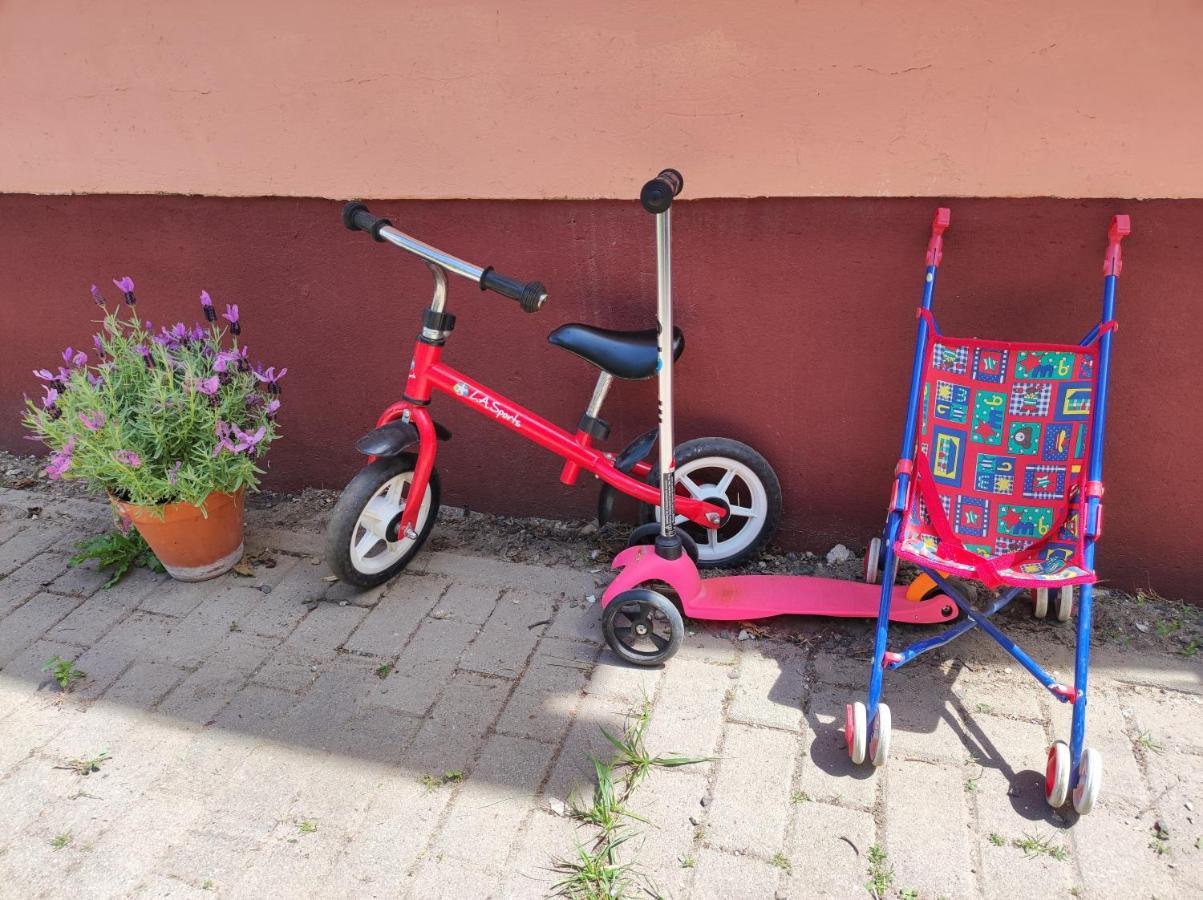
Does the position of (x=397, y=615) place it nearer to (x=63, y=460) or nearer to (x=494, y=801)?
(x=494, y=801)

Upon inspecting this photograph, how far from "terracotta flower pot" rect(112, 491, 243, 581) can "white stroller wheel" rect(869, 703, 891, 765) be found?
7.36 feet

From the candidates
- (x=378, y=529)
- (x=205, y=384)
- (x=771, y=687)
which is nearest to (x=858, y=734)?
(x=771, y=687)

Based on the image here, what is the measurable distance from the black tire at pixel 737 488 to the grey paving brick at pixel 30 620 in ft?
6.72

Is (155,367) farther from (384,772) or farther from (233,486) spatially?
(384,772)

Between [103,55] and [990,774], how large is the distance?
3.73 metres

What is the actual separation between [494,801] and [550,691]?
41 cm

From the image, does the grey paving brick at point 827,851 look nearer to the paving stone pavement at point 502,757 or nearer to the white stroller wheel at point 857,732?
the paving stone pavement at point 502,757

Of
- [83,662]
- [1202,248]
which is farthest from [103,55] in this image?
[1202,248]

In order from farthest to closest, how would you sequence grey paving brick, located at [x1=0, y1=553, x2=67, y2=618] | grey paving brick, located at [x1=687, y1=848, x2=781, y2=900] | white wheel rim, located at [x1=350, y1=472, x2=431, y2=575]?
grey paving brick, located at [x1=0, y1=553, x2=67, y2=618]
white wheel rim, located at [x1=350, y1=472, x2=431, y2=575]
grey paving brick, located at [x1=687, y1=848, x2=781, y2=900]

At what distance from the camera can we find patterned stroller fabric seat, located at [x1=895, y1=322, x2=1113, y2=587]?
2.49 metres

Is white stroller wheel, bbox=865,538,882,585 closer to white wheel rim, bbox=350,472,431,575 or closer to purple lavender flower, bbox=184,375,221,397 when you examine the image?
white wheel rim, bbox=350,472,431,575

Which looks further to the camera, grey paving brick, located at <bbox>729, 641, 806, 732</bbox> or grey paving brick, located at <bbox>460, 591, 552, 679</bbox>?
grey paving brick, located at <bbox>460, 591, 552, 679</bbox>

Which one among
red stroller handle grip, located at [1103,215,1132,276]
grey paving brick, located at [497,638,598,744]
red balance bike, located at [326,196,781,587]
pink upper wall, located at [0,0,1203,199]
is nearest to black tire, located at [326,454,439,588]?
red balance bike, located at [326,196,781,587]

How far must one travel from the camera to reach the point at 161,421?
2.93 metres
